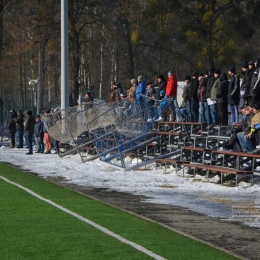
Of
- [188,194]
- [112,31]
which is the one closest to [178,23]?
[112,31]

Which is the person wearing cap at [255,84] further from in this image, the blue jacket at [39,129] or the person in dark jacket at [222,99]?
the blue jacket at [39,129]

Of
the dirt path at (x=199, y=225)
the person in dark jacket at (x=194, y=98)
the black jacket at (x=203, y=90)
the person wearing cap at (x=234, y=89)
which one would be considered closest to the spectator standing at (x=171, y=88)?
the person in dark jacket at (x=194, y=98)

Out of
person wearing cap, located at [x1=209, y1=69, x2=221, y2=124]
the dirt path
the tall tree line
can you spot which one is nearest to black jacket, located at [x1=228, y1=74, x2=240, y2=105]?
person wearing cap, located at [x1=209, y1=69, x2=221, y2=124]

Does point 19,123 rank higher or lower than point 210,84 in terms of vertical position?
lower

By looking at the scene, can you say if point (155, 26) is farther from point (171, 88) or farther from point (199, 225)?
point (199, 225)

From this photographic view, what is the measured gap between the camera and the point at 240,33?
42.2 m

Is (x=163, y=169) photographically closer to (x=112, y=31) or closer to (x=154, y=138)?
(x=154, y=138)

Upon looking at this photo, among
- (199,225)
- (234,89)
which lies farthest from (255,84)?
(199,225)

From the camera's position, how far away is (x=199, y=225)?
42.4 feet

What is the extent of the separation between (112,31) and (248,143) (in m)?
26.6

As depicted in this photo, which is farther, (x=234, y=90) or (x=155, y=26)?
(x=155, y=26)

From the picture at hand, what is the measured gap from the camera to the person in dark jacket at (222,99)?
23.4 metres

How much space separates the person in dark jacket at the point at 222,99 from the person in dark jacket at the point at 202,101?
→ 3.34 ft

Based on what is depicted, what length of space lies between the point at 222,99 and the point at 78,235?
12624 millimetres
